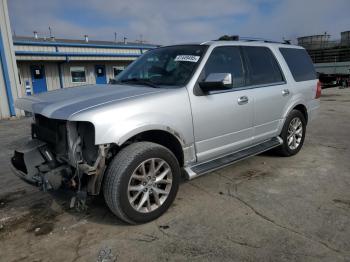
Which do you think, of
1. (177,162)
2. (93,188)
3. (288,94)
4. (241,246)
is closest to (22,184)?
(93,188)

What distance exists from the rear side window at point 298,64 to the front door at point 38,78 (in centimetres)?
1501

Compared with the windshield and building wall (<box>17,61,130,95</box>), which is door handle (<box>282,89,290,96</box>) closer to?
the windshield

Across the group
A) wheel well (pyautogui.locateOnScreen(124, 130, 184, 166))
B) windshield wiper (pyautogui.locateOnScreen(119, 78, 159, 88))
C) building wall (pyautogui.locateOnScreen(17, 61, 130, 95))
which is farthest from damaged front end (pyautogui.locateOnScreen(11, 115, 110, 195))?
building wall (pyautogui.locateOnScreen(17, 61, 130, 95))

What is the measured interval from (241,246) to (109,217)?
4.79 feet

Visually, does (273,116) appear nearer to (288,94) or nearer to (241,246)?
(288,94)

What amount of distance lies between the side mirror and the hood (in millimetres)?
545

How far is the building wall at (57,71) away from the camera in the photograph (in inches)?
658

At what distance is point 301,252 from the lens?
2.75m

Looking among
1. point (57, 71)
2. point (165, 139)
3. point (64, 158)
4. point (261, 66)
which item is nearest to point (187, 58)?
point (165, 139)

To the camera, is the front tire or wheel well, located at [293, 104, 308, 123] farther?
wheel well, located at [293, 104, 308, 123]

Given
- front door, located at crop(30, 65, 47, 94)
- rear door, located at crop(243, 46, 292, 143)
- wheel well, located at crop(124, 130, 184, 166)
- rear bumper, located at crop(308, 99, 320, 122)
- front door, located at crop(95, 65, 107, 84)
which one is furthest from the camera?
front door, located at crop(95, 65, 107, 84)

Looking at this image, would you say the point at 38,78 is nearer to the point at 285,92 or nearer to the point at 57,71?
the point at 57,71

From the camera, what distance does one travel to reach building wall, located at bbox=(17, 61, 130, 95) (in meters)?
16.7

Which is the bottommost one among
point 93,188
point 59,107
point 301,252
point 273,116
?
point 301,252
